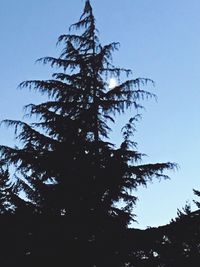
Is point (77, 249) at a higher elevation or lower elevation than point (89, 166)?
lower

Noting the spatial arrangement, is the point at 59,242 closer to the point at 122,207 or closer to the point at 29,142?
the point at 122,207

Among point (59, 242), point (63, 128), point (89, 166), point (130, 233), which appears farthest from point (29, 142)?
point (130, 233)

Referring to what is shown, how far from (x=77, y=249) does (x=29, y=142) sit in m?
4.63

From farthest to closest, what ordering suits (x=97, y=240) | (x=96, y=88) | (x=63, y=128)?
(x=96, y=88) → (x=63, y=128) → (x=97, y=240)

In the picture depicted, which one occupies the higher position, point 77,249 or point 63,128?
point 63,128

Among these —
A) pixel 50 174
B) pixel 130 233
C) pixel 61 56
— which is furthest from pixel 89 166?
pixel 61 56

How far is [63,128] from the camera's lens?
12.3m

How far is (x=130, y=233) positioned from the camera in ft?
25.5

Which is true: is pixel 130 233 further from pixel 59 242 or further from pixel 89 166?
pixel 89 166

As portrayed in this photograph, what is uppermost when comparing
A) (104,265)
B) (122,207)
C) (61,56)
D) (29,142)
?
(61,56)

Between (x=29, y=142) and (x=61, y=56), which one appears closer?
(x=29, y=142)

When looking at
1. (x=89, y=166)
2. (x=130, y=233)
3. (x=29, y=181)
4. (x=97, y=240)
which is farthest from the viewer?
(x=29, y=181)

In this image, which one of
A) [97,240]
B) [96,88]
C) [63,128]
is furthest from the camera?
[96,88]

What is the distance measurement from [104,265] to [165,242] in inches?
62.5
